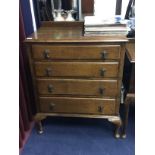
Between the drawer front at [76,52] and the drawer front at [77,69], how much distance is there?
0.05m

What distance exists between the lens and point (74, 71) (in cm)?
153

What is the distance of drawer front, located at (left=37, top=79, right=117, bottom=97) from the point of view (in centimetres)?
155

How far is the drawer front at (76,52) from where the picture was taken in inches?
56.2

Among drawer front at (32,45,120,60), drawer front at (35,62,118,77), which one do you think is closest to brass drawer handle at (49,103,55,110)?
drawer front at (35,62,118,77)

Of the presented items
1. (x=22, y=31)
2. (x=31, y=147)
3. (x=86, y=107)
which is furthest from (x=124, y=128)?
(x=22, y=31)

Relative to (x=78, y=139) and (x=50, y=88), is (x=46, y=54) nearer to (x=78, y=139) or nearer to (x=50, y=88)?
(x=50, y=88)

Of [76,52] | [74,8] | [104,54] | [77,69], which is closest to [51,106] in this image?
[77,69]

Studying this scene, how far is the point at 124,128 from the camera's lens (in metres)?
1.74

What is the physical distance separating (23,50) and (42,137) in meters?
0.77

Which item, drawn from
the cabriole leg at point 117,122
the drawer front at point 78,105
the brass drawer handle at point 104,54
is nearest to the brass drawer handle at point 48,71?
the drawer front at point 78,105

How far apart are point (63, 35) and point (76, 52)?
0.18 m
